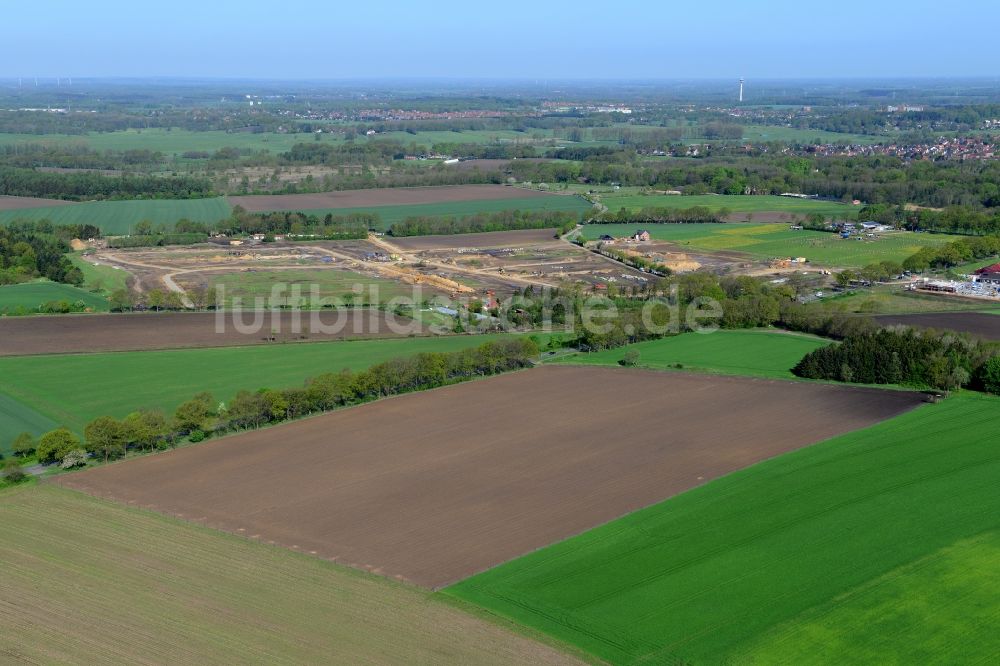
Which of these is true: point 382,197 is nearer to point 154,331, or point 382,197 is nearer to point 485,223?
point 485,223

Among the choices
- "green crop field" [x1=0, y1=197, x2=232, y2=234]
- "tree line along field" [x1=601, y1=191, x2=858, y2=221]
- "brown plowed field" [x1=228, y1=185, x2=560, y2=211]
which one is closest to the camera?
"green crop field" [x1=0, y1=197, x2=232, y2=234]

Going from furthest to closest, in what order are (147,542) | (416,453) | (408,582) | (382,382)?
(382,382), (416,453), (147,542), (408,582)

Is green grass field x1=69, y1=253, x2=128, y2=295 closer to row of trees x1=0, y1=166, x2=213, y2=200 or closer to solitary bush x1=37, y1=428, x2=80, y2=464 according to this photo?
solitary bush x1=37, y1=428, x2=80, y2=464

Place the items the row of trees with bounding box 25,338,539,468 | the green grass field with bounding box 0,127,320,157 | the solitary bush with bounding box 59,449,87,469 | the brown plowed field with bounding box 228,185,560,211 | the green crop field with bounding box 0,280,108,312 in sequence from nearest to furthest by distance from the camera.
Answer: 1. the solitary bush with bounding box 59,449,87,469
2. the row of trees with bounding box 25,338,539,468
3. the green crop field with bounding box 0,280,108,312
4. the brown plowed field with bounding box 228,185,560,211
5. the green grass field with bounding box 0,127,320,157

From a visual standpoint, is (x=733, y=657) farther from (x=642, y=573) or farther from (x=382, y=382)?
(x=382, y=382)

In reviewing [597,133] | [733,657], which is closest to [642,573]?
[733,657]

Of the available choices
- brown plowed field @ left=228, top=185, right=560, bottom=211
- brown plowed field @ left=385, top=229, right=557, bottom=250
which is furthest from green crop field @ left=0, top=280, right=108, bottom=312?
brown plowed field @ left=228, top=185, right=560, bottom=211

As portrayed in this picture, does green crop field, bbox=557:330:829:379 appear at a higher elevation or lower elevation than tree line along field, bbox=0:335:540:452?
higher
